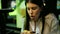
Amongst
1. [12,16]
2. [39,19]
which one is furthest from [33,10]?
[12,16]

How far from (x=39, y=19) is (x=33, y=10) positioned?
7 centimetres

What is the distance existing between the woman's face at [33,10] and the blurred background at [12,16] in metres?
0.05

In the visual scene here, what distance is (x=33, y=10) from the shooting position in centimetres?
86

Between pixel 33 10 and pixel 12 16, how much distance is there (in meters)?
0.19

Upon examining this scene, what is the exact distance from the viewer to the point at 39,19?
86 centimetres

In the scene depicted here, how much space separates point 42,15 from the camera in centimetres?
85

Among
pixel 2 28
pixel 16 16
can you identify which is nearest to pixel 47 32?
pixel 16 16

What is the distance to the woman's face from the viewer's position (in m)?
0.85

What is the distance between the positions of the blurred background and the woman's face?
0.17 ft

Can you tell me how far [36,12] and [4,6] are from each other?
27 cm

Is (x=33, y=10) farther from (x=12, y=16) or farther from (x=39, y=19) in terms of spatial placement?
(x=12, y=16)

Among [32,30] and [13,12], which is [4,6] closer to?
[13,12]

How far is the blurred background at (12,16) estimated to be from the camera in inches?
36.1

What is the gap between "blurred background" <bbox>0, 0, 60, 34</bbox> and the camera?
3.01ft
